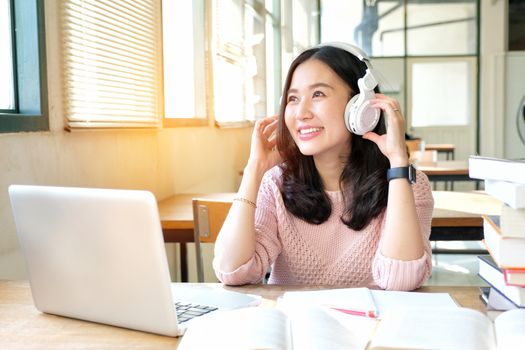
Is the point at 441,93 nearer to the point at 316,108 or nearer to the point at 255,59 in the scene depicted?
the point at 255,59

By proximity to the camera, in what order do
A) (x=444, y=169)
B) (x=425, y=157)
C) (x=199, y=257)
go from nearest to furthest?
(x=199, y=257), (x=444, y=169), (x=425, y=157)

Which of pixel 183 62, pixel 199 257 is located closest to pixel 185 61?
pixel 183 62

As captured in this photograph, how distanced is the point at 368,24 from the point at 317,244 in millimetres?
9083

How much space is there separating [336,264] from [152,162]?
1661 mm

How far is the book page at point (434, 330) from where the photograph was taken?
2.50 feet

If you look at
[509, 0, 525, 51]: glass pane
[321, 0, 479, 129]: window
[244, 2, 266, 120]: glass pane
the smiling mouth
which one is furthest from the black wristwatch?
[509, 0, 525, 51]: glass pane

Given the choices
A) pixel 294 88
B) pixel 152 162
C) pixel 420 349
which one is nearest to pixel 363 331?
pixel 420 349

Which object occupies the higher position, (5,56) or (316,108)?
(5,56)

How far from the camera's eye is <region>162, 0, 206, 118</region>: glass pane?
12.5ft

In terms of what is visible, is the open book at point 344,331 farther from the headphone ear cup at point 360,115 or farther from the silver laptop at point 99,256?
the headphone ear cup at point 360,115

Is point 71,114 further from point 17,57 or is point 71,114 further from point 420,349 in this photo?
point 420,349

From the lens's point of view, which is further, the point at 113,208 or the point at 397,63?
the point at 397,63

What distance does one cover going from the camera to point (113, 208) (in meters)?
1.01

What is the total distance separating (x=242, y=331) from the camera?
80 centimetres
